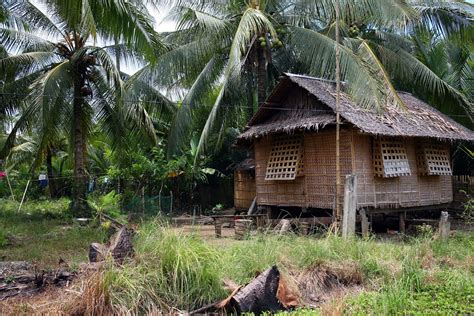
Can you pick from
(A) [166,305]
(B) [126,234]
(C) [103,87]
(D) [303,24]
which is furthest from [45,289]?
(D) [303,24]

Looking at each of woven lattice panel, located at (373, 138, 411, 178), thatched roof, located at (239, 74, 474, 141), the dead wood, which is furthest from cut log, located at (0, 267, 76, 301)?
woven lattice panel, located at (373, 138, 411, 178)

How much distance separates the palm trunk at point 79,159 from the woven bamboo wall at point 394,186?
8.42 metres

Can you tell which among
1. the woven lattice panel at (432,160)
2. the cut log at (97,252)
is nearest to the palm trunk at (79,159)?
the cut log at (97,252)

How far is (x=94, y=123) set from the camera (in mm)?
17078

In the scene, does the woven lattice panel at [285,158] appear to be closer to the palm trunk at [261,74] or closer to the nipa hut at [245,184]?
the palm trunk at [261,74]

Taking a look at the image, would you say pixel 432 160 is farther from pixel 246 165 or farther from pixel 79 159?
pixel 79 159

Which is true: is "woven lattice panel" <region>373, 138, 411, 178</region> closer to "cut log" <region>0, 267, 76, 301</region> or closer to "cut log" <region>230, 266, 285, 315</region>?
"cut log" <region>230, 266, 285, 315</region>

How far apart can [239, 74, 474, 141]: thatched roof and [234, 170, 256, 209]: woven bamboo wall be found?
368 centimetres

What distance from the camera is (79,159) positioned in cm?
1529

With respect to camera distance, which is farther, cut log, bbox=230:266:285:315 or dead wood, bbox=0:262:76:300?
dead wood, bbox=0:262:76:300

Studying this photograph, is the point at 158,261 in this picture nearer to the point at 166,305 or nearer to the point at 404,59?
the point at 166,305

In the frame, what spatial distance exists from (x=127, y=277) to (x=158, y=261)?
47cm

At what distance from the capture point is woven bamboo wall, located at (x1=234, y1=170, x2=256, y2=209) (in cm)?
1772

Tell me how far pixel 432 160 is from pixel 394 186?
175 cm
